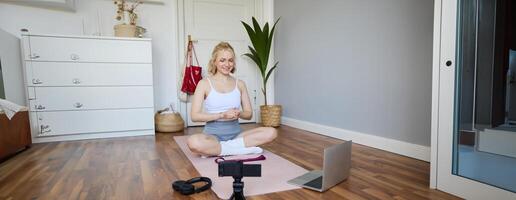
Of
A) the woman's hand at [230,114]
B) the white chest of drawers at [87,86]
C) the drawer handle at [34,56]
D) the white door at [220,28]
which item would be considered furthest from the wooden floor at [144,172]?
the white door at [220,28]

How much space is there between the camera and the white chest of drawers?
2820 mm

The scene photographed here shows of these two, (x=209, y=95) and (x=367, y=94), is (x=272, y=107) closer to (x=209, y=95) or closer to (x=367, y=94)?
(x=367, y=94)

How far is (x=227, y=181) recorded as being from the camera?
1.63 m

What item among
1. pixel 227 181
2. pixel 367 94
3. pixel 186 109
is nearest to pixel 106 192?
pixel 227 181

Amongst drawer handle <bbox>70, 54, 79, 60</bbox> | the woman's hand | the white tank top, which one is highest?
drawer handle <bbox>70, 54, 79, 60</bbox>

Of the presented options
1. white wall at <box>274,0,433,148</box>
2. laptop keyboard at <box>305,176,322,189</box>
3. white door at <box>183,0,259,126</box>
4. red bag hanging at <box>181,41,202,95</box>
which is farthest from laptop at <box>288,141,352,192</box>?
white door at <box>183,0,259,126</box>

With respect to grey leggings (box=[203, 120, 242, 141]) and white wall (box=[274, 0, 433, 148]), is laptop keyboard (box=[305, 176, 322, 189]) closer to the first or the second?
grey leggings (box=[203, 120, 242, 141])

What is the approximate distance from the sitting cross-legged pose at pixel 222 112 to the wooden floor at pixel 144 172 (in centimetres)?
21

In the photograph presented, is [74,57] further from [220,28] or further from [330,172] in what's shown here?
[330,172]

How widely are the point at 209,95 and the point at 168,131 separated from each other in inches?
61.1

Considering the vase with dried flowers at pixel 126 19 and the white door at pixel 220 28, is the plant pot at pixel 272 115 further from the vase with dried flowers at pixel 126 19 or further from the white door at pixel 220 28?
the vase with dried flowers at pixel 126 19

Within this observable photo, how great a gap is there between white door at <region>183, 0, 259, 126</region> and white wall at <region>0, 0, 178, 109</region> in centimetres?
24

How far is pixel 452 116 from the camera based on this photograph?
1449 mm

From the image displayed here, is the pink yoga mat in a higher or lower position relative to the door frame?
lower
